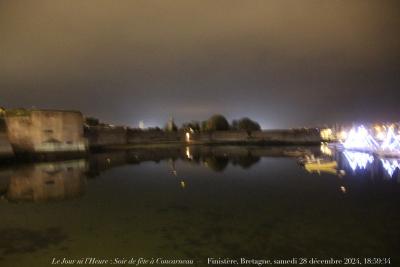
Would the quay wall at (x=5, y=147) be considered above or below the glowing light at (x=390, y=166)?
above

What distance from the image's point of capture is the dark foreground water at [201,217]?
8852 mm

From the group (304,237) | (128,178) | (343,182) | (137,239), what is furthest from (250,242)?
(128,178)

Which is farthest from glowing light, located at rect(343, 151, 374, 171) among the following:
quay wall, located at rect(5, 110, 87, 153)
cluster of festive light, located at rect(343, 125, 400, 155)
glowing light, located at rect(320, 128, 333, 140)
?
glowing light, located at rect(320, 128, 333, 140)

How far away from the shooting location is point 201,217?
40.2 ft

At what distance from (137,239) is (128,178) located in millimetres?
13684

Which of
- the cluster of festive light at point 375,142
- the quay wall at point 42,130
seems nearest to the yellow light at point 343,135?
the cluster of festive light at point 375,142

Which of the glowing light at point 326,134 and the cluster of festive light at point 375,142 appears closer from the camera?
the cluster of festive light at point 375,142

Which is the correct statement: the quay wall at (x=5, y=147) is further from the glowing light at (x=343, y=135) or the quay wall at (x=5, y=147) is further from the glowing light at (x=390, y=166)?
the glowing light at (x=343, y=135)

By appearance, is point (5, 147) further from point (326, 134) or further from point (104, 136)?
point (326, 134)

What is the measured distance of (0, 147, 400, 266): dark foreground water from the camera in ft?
29.0

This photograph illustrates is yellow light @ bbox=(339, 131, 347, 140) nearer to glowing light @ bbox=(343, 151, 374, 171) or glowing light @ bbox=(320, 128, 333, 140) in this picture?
glowing light @ bbox=(320, 128, 333, 140)

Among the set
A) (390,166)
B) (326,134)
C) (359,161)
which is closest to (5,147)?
(359,161)

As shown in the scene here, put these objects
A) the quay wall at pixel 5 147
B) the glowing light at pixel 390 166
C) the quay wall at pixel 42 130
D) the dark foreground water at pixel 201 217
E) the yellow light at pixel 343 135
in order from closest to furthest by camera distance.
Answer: the dark foreground water at pixel 201 217
the glowing light at pixel 390 166
the quay wall at pixel 5 147
the quay wall at pixel 42 130
the yellow light at pixel 343 135

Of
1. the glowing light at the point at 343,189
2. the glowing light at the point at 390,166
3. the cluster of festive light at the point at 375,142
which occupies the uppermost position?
the cluster of festive light at the point at 375,142
